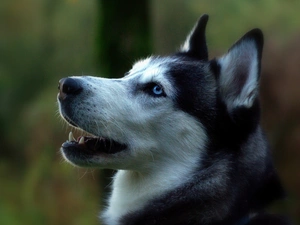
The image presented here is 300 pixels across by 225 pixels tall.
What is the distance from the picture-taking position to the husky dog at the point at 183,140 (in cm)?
380

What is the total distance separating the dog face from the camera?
384cm

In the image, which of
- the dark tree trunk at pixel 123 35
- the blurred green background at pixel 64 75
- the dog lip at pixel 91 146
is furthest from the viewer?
the blurred green background at pixel 64 75

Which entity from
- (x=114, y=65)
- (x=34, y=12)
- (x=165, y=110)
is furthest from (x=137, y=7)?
(x=34, y=12)

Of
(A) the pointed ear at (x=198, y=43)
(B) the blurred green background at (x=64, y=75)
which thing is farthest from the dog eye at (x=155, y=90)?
(B) the blurred green background at (x=64, y=75)

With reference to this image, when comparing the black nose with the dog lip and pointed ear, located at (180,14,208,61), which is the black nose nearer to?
the dog lip

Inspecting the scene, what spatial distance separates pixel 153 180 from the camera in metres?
3.97

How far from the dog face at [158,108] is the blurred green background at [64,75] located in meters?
4.19

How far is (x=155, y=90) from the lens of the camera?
4.00 metres

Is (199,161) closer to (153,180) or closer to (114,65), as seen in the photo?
(153,180)

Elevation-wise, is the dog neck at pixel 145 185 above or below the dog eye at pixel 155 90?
below

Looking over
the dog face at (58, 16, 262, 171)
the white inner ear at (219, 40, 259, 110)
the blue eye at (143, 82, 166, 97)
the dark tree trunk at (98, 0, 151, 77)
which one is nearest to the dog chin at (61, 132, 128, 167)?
the dog face at (58, 16, 262, 171)

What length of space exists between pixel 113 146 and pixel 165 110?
0.36 meters

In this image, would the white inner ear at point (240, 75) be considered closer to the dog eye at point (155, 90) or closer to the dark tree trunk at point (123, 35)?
the dog eye at point (155, 90)

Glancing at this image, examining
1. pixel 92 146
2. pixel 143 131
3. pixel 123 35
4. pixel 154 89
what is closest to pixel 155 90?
pixel 154 89
